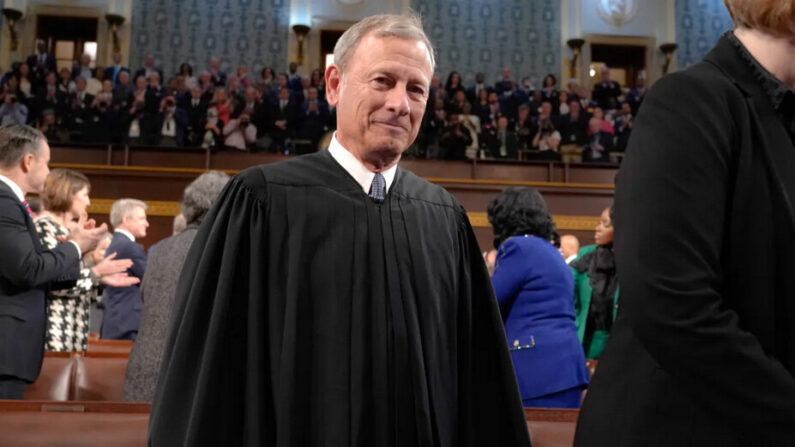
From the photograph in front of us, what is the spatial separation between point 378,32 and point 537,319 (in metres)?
1.52

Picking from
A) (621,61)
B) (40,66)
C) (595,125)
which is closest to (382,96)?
(595,125)

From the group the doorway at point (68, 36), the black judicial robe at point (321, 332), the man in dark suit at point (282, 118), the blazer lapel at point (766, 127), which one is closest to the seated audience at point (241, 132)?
the man in dark suit at point (282, 118)

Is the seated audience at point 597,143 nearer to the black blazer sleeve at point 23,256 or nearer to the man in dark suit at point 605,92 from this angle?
the man in dark suit at point 605,92

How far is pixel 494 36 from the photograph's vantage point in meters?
14.8

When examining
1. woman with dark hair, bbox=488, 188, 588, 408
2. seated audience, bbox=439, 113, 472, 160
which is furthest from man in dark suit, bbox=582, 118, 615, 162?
woman with dark hair, bbox=488, 188, 588, 408

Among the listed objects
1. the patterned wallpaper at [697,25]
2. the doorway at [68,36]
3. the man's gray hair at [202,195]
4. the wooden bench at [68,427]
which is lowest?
the wooden bench at [68,427]

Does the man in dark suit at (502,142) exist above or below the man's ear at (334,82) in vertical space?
above

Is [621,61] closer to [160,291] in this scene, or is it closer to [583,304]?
[583,304]

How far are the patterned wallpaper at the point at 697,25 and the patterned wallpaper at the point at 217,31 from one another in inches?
292

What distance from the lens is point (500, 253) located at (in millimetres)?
2900

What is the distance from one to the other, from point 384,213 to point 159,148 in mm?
8746

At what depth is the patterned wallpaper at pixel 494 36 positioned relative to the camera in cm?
1465

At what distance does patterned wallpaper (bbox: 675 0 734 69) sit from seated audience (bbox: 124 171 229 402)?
13.6 meters

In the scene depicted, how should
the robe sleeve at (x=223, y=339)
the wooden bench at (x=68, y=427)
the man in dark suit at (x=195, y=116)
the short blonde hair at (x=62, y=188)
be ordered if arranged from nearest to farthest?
the robe sleeve at (x=223, y=339) < the wooden bench at (x=68, y=427) < the short blonde hair at (x=62, y=188) < the man in dark suit at (x=195, y=116)
